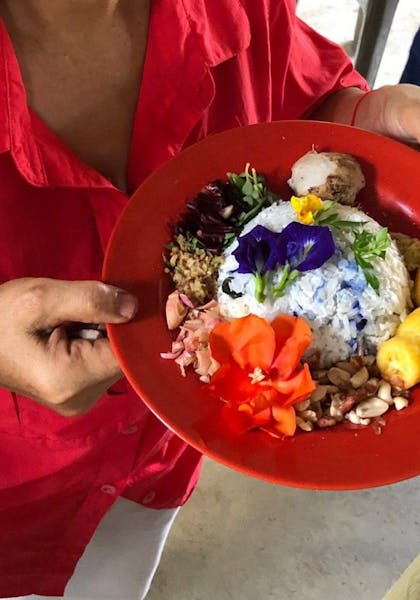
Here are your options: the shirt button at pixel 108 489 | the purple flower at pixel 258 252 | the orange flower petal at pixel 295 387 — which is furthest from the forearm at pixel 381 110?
the shirt button at pixel 108 489

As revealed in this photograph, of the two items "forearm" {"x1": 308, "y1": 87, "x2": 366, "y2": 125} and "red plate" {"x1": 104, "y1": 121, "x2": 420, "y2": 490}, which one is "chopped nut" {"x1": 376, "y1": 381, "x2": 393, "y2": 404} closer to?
"red plate" {"x1": 104, "y1": 121, "x2": 420, "y2": 490}

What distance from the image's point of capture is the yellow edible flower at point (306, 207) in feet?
2.64

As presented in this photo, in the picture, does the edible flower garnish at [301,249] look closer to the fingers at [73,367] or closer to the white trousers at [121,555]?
the fingers at [73,367]

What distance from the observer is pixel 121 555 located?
1.33 m

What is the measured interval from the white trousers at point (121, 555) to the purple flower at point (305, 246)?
59 centimetres

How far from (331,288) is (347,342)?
0.20 ft

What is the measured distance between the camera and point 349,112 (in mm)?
1085

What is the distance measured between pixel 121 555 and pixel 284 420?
29.3 inches

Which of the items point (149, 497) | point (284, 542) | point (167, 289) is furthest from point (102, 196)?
point (284, 542)

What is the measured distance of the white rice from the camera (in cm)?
81

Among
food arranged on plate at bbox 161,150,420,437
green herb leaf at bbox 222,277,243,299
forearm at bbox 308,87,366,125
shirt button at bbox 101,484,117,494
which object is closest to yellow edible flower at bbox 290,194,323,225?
food arranged on plate at bbox 161,150,420,437

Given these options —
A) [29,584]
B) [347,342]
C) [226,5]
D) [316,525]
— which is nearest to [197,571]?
[316,525]

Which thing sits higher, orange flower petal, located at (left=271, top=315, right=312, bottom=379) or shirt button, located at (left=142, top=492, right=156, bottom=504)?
orange flower petal, located at (left=271, top=315, right=312, bottom=379)

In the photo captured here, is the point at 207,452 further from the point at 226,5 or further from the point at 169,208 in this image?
the point at 226,5
